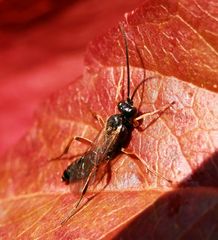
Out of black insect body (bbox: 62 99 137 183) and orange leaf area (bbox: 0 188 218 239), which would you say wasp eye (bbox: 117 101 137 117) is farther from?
orange leaf area (bbox: 0 188 218 239)

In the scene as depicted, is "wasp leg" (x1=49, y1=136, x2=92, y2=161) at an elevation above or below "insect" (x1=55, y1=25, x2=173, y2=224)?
above

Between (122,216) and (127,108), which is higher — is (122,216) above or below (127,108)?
below

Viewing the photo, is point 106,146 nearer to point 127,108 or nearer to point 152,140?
point 127,108

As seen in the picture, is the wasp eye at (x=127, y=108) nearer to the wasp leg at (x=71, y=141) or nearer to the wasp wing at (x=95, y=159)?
the wasp wing at (x=95, y=159)

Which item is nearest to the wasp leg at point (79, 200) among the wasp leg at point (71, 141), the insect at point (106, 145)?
the insect at point (106, 145)

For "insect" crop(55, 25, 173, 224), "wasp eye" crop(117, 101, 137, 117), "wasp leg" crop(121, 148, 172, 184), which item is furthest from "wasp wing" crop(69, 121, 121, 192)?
"wasp leg" crop(121, 148, 172, 184)

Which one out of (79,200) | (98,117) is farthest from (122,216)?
(98,117)
